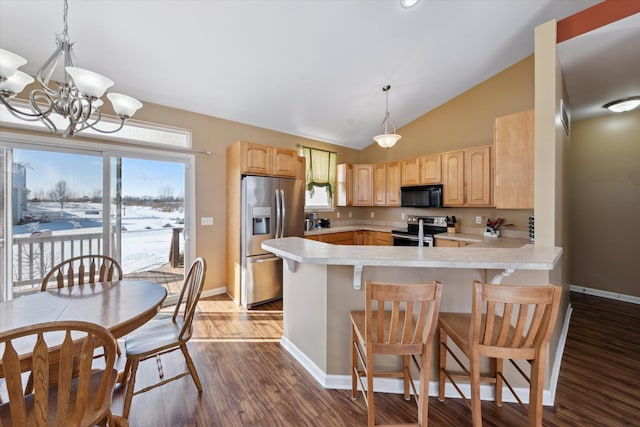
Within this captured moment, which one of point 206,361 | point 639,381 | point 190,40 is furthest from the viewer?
point 190,40

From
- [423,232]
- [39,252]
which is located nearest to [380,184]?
[423,232]

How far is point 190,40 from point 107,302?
8.24 ft

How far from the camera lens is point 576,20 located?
2146mm

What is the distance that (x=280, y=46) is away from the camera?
2900mm

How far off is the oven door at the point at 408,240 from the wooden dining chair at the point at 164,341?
327cm

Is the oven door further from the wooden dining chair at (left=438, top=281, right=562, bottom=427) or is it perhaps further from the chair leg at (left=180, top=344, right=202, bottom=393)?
the chair leg at (left=180, top=344, right=202, bottom=393)

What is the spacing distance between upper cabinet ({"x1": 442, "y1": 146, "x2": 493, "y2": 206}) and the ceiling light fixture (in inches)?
42.3

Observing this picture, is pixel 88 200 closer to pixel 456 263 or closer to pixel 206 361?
pixel 206 361

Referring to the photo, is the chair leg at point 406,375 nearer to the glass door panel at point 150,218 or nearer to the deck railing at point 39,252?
the glass door panel at point 150,218

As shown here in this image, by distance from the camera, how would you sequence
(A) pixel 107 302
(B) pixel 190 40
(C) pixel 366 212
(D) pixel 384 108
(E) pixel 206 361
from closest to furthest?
(A) pixel 107 302 → (E) pixel 206 361 → (B) pixel 190 40 → (D) pixel 384 108 → (C) pixel 366 212

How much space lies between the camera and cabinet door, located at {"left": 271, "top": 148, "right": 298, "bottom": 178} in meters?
4.02

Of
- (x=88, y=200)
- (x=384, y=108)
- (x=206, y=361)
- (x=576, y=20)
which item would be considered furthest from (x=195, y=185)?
(x=576, y=20)

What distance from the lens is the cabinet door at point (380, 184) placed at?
17.2ft

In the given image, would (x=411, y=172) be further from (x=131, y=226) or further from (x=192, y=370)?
(x=131, y=226)
